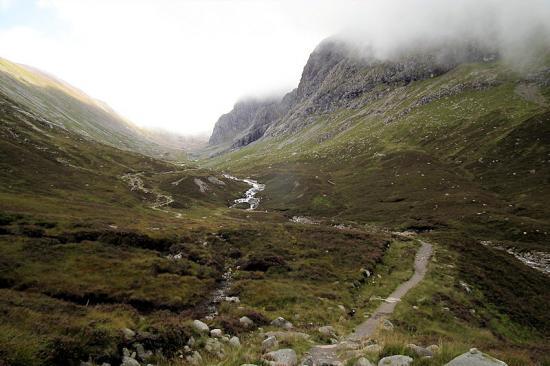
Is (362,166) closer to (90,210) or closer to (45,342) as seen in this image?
(90,210)

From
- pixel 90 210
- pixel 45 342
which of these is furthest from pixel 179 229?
pixel 45 342

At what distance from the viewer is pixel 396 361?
12688 millimetres

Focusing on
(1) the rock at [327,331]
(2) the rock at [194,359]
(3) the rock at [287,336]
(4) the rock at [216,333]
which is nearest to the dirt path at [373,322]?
(1) the rock at [327,331]

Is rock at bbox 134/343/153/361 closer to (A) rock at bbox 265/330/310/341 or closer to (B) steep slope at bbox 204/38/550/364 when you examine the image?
(A) rock at bbox 265/330/310/341

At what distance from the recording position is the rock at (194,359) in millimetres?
16517

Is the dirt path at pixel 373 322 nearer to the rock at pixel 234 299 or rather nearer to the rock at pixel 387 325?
the rock at pixel 387 325

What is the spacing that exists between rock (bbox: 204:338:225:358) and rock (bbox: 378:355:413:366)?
8.17m


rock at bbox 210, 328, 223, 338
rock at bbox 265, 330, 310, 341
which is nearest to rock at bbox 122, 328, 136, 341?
rock at bbox 210, 328, 223, 338

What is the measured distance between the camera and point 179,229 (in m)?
57.6

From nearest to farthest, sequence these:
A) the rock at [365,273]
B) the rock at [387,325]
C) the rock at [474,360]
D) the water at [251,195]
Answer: the rock at [474,360] → the rock at [387,325] → the rock at [365,273] → the water at [251,195]

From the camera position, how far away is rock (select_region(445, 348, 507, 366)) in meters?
11.2

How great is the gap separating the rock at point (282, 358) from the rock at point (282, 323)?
9792mm

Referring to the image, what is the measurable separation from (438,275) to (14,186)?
81.4m

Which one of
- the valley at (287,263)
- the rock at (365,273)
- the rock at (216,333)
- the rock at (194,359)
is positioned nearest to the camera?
the rock at (194,359)
